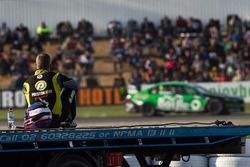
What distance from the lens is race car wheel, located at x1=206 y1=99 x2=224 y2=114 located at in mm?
30812

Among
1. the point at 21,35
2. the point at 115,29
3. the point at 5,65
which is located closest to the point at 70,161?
the point at 5,65

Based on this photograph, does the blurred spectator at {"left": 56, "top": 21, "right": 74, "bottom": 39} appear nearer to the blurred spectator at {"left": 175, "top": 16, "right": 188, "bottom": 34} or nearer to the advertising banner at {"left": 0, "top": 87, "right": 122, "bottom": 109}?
the blurred spectator at {"left": 175, "top": 16, "right": 188, "bottom": 34}

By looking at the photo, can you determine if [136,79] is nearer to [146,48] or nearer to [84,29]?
[146,48]

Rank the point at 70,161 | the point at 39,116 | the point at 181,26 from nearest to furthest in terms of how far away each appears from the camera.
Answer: the point at 70,161
the point at 39,116
the point at 181,26

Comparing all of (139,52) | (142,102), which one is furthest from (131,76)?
(142,102)

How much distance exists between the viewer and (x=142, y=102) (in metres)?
31.4

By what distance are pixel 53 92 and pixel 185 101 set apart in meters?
21.4

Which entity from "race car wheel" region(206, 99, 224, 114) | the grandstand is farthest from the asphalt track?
the grandstand

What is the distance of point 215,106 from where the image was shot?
30844mm

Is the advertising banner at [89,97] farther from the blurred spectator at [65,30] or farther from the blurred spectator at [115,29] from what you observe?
the blurred spectator at [65,30]

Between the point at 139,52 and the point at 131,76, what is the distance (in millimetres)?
2176

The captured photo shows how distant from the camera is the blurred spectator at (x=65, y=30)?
4209cm

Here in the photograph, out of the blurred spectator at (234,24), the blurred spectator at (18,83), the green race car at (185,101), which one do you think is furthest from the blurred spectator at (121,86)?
the blurred spectator at (234,24)

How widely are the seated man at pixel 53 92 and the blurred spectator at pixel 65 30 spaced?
1267 inches
